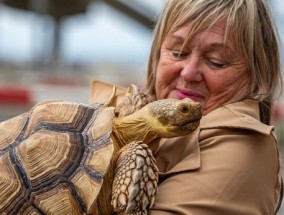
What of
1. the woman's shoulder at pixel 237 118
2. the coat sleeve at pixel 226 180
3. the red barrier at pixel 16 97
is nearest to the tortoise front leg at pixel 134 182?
the coat sleeve at pixel 226 180

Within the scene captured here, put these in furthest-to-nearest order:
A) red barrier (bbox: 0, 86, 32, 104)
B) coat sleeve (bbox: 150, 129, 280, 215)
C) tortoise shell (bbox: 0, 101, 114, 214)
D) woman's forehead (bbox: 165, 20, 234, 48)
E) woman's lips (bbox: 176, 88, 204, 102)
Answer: red barrier (bbox: 0, 86, 32, 104), woman's lips (bbox: 176, 88, 204, 102), woman's forehead (bbox: 165, 20, 234, 48), coat sleeve (bbox: 150, 129, 280, 215), tortoise shell (bbox: 0, 101, 114, 214)

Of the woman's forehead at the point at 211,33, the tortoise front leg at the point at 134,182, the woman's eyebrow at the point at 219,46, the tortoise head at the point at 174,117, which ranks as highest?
the woman's forehead at the point at 211,33

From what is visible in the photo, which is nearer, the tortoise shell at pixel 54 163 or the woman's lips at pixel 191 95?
the tortoise shell at pixel 54 163

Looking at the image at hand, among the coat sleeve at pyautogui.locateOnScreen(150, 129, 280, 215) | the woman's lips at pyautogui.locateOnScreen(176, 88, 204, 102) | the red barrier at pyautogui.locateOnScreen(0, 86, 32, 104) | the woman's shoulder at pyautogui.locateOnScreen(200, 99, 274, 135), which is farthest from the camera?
the red barrier at pyautogui.locateOnScreen(0, 86, 32, 104)

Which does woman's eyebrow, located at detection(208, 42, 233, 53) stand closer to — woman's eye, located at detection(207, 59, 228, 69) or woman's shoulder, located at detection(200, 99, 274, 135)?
woman's eye, located at detection(207, 59, 228, 69)

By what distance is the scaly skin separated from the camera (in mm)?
2465

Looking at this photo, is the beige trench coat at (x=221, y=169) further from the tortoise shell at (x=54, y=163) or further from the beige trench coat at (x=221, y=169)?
the tortoise shell at (x=54, y=163)

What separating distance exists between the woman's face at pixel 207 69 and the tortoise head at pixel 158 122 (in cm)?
28

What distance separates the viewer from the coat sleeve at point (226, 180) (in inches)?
93.2

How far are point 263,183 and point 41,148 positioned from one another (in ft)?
2.78

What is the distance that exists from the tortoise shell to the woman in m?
0.29

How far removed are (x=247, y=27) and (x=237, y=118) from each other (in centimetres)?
42

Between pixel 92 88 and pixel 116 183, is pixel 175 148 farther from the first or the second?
pixel 92 88

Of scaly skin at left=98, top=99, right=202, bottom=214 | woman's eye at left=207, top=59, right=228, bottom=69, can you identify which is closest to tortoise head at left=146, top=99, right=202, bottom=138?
scaly skin at left=98, top=99, right=202, bottom=214
